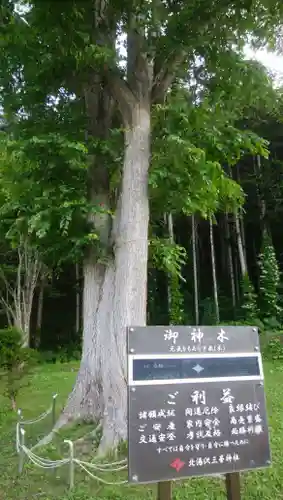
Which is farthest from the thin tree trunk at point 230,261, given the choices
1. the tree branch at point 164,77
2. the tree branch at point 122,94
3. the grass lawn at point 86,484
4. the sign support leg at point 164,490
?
the sign support leg at point 164,490

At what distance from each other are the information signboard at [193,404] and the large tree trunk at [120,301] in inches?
94.1

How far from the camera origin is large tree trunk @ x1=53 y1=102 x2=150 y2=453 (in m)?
5.16

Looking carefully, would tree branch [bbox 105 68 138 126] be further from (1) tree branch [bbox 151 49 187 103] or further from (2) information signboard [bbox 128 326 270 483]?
(2) information signboard [bbox 128 326 270 483]

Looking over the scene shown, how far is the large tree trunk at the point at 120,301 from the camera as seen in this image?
5156mm

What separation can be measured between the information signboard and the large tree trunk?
2.39m

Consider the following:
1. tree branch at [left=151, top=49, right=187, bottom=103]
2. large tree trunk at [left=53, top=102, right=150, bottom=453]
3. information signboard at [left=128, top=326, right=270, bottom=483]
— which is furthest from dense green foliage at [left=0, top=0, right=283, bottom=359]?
information signboard at [left=128, top=326, right=270, bottom=483]

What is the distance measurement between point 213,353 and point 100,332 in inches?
117

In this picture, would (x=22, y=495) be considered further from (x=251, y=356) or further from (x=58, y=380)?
(x=58, y=380)

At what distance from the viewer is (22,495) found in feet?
13.2

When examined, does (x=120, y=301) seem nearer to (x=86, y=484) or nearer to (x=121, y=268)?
(x=121, y=268)

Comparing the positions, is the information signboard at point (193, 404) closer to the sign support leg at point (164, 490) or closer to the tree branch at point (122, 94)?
the sign support leg at point (164, 490)

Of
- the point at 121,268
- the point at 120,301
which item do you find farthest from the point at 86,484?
the point at 121,268

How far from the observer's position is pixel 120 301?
5.21 m

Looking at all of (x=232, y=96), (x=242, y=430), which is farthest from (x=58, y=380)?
(x=242, y=430)
